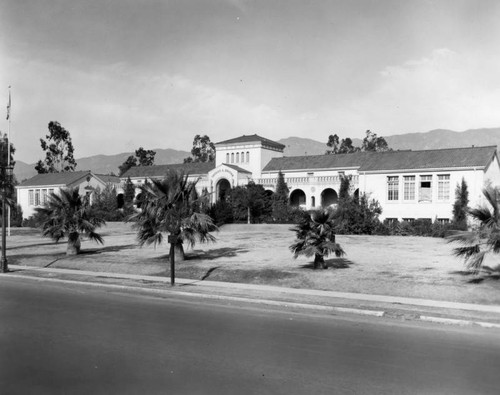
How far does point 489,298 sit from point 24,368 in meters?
11.2

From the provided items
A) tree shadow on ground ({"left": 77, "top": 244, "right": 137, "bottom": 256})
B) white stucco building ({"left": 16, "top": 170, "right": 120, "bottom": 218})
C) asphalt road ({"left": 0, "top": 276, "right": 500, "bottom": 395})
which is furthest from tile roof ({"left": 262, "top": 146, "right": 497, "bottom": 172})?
asphalt road ({"left": 0, "top": 276, "right": 500, "bottom": 395})

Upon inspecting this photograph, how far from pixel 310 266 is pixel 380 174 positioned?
32446mm

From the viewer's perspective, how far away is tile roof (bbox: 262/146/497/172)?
45656 millimetres

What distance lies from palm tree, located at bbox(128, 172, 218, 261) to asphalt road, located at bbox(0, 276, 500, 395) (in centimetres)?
736

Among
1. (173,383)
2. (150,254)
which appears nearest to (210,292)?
(173,383)

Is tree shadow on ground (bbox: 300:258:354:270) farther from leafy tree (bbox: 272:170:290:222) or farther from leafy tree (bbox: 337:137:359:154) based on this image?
leafy tree (bbox: 337:137:359:154)

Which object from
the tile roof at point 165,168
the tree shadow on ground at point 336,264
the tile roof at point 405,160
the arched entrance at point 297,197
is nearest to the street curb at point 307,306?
the tree shadow on ground at point 336,264

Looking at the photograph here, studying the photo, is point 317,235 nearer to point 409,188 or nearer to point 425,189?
point 425,189

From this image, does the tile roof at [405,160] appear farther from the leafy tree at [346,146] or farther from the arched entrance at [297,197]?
the leafy tree at [346,146]

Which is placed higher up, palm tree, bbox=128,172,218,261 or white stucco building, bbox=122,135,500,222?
white stucco building, bbox=122,135,500,222

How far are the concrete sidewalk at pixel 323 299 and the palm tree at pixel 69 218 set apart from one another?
5.83 m

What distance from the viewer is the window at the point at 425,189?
153 feet

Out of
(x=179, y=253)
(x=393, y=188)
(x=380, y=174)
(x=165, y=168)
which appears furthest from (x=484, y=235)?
(x=165, y=168)

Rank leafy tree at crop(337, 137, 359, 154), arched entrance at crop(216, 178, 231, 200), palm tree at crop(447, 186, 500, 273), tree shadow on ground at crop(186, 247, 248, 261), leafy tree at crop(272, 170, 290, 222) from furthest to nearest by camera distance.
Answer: leafy tree at crop(337, 137, 359, 154), arched entrance at crop(216, 178, 231, 200), leafy tree at crop(272, 170, 290, 222), tree shadow on ground at crop(186, 247, 248, 261), palm tree at crop(447, 186, 500, 273)
